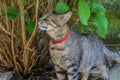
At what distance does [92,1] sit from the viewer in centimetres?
209

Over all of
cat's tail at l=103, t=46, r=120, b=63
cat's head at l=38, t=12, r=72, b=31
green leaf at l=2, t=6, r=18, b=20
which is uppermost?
green leaf at l=2, t=6, r=18, b=20

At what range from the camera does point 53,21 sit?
2160 mm

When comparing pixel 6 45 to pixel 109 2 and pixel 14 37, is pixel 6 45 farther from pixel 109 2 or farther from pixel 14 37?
pixel 109 2

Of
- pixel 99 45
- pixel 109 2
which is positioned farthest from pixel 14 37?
pixel 109 2

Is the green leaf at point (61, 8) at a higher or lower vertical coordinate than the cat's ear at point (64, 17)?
higher

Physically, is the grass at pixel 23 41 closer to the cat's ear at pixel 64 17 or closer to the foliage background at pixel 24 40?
the foliage background at pixel 24 40

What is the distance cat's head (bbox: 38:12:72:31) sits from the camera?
2119mm

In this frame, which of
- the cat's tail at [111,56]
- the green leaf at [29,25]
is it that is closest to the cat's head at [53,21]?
the green leaf at [29,25]

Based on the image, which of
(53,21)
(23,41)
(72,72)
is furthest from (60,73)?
(53,21)

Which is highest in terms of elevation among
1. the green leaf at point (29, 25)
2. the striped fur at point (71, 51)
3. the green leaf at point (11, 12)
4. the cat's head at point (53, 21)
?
the green leaf at point (11, 12)

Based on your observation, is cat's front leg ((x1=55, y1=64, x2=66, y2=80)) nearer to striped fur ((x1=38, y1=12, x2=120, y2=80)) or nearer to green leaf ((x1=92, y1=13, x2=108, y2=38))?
striped fur ((x1=38, y1=12, x2=120, y2=80))

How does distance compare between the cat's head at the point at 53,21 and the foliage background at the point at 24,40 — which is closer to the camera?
the cat's head at the point at 53,21

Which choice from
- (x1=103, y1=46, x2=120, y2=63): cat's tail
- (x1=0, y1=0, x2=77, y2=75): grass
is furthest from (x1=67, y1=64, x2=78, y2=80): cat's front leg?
(x1=103, y1=46, x2=120, y2=63): cat's tail

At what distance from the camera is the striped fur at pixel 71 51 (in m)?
2.17
